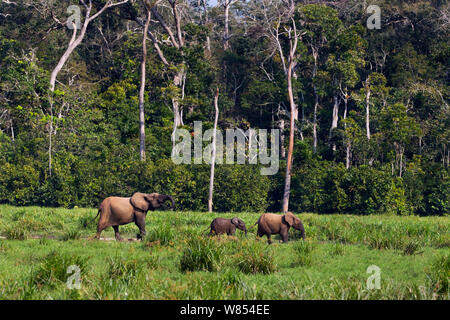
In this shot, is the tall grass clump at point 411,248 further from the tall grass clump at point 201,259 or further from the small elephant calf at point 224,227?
the tall grass clump at point 201,259

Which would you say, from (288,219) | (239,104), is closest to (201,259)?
(288,219)

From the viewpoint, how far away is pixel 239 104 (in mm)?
42625

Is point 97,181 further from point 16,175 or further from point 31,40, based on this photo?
point 31,40

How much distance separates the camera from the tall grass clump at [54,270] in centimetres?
971

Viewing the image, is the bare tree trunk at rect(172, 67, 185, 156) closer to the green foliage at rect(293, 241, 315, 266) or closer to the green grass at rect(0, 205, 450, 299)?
the green grass at rect(0, 205, 450, 299)

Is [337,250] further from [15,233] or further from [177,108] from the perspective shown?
[177,108]

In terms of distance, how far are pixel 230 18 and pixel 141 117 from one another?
18880 millimetres

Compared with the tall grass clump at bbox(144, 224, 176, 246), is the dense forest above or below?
above

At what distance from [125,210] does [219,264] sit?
18.3 ft

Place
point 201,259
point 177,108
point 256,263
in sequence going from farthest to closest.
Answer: point 177,108
point 201,259
point 256,263

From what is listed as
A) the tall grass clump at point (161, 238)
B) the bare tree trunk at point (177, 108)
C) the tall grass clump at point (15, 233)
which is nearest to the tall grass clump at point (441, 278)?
the tall grass clump at point (161, 238)

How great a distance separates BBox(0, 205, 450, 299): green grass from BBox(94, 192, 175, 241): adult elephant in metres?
0.71

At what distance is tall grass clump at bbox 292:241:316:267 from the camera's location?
12195 millimetres

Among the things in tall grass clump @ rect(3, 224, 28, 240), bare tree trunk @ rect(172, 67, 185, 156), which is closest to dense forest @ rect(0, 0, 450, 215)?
bare tree trunk @ rect(172, 67, 185, 156)
